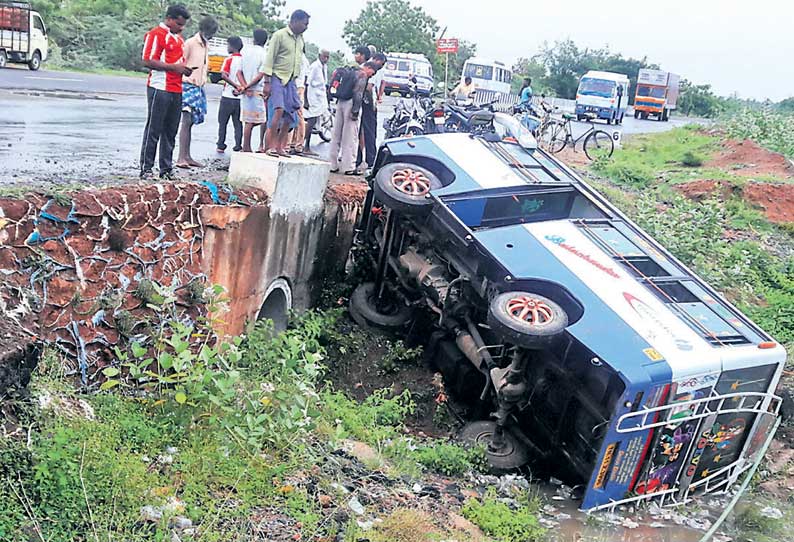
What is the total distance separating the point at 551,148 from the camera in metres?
19.6

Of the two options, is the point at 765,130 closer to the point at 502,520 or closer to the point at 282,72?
the point at 282,72

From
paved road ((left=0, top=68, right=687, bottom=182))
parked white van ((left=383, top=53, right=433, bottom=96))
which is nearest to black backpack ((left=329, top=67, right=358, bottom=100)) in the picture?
paved road ((left=0, top=68, right=687, bottom=182))

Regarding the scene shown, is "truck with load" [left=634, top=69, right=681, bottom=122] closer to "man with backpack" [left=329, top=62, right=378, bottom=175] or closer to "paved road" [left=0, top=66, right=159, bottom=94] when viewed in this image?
"paved road" [left=0, top=66, right=159, bottom=94]

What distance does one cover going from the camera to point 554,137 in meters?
19.4

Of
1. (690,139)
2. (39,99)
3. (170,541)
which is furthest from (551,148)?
(170,541)

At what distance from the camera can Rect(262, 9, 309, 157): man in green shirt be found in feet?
26.7

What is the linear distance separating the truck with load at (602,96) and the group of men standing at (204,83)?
84.8 ft

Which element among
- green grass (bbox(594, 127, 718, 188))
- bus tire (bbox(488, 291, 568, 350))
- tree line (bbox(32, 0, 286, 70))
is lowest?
tree line (bbox(32, 0, 286, 70))

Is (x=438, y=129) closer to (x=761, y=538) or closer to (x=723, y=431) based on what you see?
(x=723, y=431)

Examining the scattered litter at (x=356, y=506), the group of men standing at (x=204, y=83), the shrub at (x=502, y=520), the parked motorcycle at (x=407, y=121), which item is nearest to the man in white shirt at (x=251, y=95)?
the group of men standing at (x=204, y=83)

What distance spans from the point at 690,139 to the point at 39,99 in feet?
66.1

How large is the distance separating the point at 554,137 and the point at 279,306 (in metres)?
12.1

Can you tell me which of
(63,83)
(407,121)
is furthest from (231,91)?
(63,83)

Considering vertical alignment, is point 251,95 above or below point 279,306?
above
